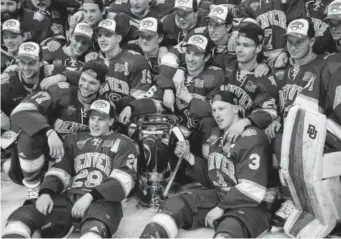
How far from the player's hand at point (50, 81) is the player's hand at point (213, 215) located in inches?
60.6

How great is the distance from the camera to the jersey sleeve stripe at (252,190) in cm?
319

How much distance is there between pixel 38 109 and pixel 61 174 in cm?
60

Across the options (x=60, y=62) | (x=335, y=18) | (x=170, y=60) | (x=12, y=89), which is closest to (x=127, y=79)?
(x=170, y=60)

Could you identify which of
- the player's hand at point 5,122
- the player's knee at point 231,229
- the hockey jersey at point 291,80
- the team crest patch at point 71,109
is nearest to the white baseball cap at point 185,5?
the hockey jersey at point 291,80

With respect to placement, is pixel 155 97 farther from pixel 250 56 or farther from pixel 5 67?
pixel 5 67

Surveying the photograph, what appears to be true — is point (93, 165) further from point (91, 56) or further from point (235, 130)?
point (91, 56)

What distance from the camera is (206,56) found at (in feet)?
13.4

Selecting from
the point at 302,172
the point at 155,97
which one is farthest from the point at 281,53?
the point at 302,172

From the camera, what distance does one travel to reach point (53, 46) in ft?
16.2

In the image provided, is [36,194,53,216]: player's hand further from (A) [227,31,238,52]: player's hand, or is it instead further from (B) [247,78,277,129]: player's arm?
(A) [227,31,238,52]: player's hand

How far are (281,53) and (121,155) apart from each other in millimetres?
1423

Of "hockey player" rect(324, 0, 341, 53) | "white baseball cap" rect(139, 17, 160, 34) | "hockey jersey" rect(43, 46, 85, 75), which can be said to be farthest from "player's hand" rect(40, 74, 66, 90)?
"hockey player" rect(324, 0, 341, 53)

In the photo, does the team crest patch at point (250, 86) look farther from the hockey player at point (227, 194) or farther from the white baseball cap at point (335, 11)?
the white baseball cap at point (335, 11)

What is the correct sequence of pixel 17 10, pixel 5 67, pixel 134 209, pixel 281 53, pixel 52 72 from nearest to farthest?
1. pixel 134 209
2. pixel 281 53
3. pixel 52 72
4. pixel 5 67
5. pixel 17 10
